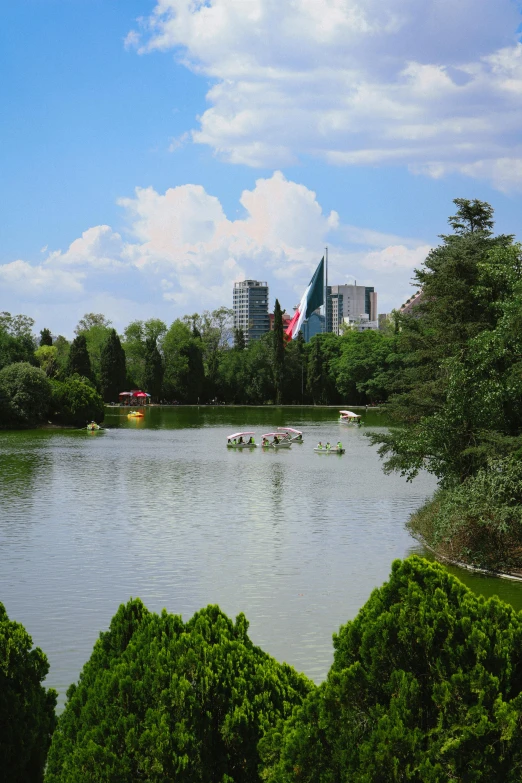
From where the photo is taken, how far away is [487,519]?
60.0 feet

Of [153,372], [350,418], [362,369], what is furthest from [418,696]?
[153,372]

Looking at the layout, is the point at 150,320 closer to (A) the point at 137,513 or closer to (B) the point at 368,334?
(B) the point at 368,334

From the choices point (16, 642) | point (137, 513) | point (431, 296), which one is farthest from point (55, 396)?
point (16, 642)

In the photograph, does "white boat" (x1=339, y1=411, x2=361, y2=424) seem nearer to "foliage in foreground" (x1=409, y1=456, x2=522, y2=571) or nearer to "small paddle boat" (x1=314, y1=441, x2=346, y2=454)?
"small paddle boat" (x1=314, y1=441, x2=346, y2=454)

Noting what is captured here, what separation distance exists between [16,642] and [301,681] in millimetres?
1770

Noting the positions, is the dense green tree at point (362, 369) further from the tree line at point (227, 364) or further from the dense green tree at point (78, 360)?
the dense green tree at point (78, 360)

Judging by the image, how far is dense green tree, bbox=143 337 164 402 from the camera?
111375 mm

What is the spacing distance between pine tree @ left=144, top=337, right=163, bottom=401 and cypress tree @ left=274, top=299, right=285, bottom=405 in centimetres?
1558

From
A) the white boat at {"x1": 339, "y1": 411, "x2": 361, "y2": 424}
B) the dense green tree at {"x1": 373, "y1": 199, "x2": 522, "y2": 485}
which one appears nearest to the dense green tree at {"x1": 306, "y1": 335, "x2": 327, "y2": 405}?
the white boat at {"x1": 339, "y1": 411, "x2": 361, "y2": 424}

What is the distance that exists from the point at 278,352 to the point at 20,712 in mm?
104484

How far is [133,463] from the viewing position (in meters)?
43.1

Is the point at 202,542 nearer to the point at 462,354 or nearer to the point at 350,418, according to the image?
the point at 462,354

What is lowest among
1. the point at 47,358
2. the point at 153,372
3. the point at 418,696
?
the point at 418,696

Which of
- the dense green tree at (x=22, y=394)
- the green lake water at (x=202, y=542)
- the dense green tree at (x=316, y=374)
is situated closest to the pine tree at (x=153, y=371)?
the dense green tree at (x=316, y=374)
